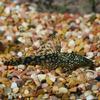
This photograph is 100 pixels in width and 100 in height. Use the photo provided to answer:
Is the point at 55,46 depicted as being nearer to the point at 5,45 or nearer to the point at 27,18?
the point at 5,45

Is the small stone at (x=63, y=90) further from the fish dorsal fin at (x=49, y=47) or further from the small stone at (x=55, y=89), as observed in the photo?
the fish dorsal fin at (x=49, y=47)

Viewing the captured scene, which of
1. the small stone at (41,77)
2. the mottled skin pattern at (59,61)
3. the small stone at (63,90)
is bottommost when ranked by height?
the small stone at (63,90)

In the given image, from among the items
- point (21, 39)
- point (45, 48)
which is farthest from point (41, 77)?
point (21, 39)

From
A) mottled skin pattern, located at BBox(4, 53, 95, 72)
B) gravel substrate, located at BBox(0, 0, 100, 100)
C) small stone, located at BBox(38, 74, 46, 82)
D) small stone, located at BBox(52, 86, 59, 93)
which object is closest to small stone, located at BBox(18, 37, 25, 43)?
gravel substrate, located at BBox(0, 0, 100, 100)

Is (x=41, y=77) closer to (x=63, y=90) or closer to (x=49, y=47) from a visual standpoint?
(x=63, y=90)

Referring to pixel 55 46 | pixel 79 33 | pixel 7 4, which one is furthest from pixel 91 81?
pixel 7 4

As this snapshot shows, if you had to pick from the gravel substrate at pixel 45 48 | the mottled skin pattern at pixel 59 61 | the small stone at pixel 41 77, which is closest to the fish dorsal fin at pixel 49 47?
the gravel substrate at pixel 45 48
